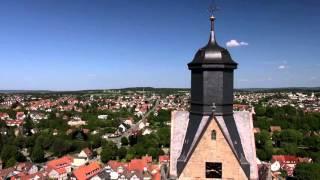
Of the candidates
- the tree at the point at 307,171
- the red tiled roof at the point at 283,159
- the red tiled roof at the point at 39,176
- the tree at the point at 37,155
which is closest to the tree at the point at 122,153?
the tree at the point at 37,155

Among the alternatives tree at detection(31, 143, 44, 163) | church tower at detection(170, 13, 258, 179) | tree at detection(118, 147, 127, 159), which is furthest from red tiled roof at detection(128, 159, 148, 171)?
church tower at detection(170, 13, 258, 179)

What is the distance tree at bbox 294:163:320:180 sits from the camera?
55.2 m

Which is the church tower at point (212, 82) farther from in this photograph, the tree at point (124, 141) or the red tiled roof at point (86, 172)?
the tree at point (124, 141)

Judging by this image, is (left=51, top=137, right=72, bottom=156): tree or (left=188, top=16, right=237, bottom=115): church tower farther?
(left=51, top=137, right=72, bottom=156): tree

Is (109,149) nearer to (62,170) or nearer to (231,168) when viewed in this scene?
(62,170)

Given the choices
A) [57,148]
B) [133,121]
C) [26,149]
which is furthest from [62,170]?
[133,121]

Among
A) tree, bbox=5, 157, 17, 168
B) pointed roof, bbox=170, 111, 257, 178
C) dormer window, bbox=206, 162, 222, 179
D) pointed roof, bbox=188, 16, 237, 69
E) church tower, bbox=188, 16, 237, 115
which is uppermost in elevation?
pointed roof, bbox=188, 16, 237, 69

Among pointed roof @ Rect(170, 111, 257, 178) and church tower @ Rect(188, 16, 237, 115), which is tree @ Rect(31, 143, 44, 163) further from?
church tower @ Rect(188, 16, 237, 115)

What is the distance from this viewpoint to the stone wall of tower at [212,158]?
1279cm

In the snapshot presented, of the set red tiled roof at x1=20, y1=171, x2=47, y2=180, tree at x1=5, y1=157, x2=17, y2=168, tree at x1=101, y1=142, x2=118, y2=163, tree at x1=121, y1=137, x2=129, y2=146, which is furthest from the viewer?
tree at x1=121, y1=137, x2=129, y2=146

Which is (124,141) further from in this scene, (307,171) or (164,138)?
(307,171)

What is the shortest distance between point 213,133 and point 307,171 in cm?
4899

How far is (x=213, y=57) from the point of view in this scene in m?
13.2

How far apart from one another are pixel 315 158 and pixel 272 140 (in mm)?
23784
